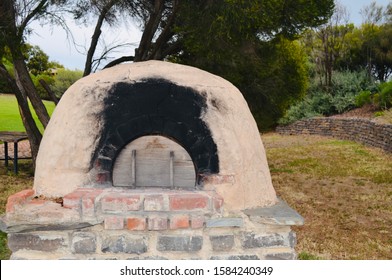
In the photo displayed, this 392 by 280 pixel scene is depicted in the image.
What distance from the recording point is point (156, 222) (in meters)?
3.39

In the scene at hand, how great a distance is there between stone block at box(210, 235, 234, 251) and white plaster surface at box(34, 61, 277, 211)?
0.25m

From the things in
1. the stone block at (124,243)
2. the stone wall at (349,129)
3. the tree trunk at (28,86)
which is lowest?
the stone block at (124,243)

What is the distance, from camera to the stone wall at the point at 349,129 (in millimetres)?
13281

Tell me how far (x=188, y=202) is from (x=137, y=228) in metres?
0.43

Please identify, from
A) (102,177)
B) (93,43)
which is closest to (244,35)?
(93,43)

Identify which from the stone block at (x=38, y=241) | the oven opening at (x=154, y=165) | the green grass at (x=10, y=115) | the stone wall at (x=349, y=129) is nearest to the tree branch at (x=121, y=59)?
the oven opening at (x=154, y=165)

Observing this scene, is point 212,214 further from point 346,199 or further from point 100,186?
point 346,199

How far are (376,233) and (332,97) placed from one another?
15.7 m

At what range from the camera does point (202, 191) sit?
357 cm

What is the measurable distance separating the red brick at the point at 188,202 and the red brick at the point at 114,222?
39 centimetres

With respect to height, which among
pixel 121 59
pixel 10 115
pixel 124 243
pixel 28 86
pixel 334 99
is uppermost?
pixel 121 59

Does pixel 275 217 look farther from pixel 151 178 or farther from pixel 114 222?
pixel 114 222

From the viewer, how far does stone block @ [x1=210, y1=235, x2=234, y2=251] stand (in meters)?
3.45

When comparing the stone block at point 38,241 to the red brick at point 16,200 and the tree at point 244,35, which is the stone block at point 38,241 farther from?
the tree at point 244,35
